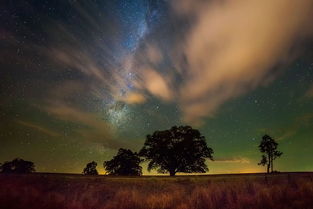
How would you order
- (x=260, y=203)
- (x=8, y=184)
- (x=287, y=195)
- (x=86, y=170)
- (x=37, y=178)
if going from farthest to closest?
(x=86, y=170), (x=37, y=178), (x=8, y=184), (x=287, y=195), (x=260, y=203)

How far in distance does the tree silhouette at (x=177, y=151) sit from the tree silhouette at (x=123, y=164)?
12.7m

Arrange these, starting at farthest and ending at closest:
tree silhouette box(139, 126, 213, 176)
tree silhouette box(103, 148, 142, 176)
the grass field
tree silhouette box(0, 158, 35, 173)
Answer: tree silhouette box(0, 158, 35, 173), tree silhouette box(103, 148, 142, 176), tree silhouette box(139, 126, 213, 176), the grass field

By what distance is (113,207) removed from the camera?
1288 cm

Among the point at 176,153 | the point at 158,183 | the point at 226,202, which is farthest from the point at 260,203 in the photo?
the point at 176,153

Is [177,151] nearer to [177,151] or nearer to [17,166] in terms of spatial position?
[177,151]

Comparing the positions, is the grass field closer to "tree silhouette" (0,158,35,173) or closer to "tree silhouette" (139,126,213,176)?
"tree silhouette" (139,126,213,176)

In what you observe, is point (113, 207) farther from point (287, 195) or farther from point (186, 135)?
point (186, 135)

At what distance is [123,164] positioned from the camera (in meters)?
59.9

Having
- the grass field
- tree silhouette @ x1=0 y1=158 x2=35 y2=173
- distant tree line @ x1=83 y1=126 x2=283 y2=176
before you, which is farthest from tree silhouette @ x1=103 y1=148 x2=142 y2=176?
the grass field

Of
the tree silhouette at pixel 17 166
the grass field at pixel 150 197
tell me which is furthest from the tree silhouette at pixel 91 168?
the grass field at pixel 150 197

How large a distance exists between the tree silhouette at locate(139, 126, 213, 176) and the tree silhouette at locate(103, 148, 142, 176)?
1272cm

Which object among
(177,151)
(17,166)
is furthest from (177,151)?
(17,166)

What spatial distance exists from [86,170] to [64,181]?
6408cm

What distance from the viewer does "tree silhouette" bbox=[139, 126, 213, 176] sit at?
150 feet
